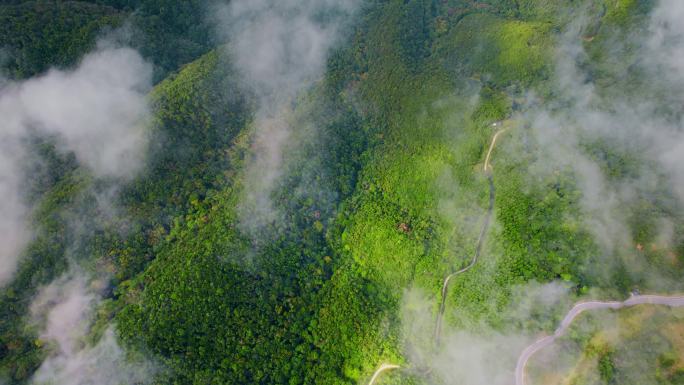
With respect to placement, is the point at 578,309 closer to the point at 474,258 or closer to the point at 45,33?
the point at 474,258

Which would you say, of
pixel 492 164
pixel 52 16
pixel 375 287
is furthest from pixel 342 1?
pixel 375 287

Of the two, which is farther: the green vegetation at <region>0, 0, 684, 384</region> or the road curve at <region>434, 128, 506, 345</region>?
the road curve at <region>434, 128, 506, 345</region>

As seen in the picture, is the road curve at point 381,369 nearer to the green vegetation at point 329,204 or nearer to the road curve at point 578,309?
the green vegetation at point 329,204

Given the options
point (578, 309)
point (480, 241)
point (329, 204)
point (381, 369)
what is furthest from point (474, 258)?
point (329, 204)

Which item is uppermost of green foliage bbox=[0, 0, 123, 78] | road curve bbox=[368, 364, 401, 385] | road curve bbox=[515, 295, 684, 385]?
green foliage bbox=[0, 0, 123, 78]

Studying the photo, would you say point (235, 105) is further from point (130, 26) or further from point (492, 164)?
point (492, 164)

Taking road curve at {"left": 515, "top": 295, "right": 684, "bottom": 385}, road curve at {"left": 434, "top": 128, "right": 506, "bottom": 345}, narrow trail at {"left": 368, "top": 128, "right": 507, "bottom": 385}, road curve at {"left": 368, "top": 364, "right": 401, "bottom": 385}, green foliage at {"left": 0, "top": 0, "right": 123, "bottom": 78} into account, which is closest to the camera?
road curve at {"left": 515, "top": 295, "right": 684, "bottom": 385}

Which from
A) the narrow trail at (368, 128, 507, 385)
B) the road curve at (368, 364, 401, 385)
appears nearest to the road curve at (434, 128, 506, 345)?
the narrow trail at (368, 128, 507, 385)

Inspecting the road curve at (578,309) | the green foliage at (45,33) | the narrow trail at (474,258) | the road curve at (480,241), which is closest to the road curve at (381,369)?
the narrow trail at (474,258)

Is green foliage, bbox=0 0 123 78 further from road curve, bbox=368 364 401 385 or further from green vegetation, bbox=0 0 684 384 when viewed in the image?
road curve, bbox=368 364 401 385
